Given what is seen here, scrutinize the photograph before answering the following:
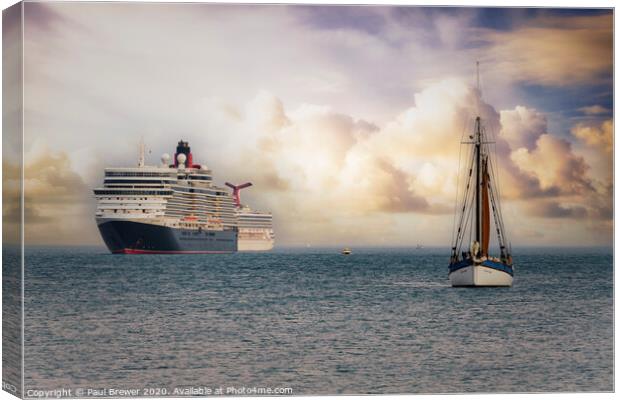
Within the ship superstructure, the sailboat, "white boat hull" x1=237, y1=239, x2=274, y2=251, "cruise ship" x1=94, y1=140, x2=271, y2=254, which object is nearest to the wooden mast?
the sailboat

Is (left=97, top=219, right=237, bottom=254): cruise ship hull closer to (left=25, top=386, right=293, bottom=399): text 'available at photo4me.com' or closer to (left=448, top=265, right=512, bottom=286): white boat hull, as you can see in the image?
(left=448, top=265, right=512, bottom=286): white boat hull

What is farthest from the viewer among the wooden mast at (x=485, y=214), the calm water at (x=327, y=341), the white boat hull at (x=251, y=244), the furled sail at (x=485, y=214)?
the white boat hull at (x=251, y=244)

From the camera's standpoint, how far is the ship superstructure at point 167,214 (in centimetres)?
5300

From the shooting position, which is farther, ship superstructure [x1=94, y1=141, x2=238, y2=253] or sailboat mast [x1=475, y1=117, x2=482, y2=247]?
ship superstructure [x1=94, y1=141, x2=238, y2=253]

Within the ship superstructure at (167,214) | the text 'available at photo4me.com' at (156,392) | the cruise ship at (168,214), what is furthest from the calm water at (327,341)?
the ship superstructure at (167,214)

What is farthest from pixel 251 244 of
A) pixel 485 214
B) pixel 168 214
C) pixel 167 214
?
pixel 485 214

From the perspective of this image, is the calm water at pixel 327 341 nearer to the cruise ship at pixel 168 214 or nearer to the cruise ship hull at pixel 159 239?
the cruise ship at pixel 168 214

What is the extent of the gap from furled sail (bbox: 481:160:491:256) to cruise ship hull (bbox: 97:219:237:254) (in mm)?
23234

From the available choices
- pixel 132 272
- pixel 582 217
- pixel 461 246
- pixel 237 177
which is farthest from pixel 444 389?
pixel 132 272

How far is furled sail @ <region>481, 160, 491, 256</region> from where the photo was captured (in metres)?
29.9

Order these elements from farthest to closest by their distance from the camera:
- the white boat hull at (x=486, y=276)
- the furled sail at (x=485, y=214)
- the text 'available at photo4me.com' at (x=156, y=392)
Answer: the white boat hull at (x=486, y=276) → the furled sail at (x=485, y=214) → the text 'available at photo4me.com' at (x=156, y=392)

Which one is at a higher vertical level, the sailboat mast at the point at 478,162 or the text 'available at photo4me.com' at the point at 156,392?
the sailboat mast at the point at 478,162

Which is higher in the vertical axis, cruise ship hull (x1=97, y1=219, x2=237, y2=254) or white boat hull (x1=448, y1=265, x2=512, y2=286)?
cruise ship hull (x1=97, y1=219, x2=237, y2=254)

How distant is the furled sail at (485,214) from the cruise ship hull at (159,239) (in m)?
23.2
